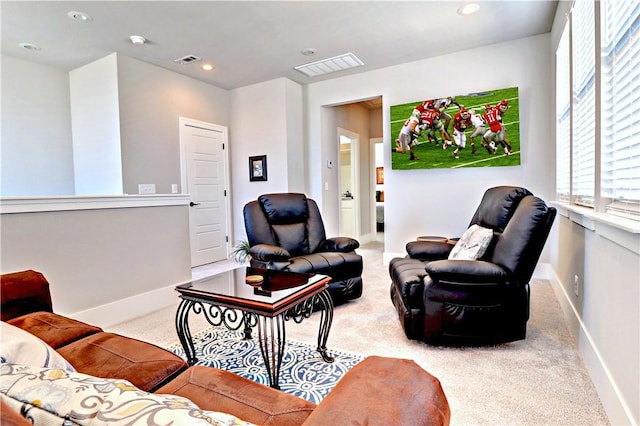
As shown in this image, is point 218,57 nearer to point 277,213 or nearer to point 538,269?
point 277,213

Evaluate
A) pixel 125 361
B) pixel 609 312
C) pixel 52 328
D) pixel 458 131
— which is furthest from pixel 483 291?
pixel 458 131

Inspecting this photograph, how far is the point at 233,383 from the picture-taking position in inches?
36.3

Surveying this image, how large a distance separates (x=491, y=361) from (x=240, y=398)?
1684 mm

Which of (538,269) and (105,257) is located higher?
(105,257)

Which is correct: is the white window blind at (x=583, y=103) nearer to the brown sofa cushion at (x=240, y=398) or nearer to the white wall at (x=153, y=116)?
the brown sofa cushion at (x=240, y=398)

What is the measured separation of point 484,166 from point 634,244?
286cm

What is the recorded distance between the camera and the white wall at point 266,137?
488 cm

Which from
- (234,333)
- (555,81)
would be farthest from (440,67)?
(234,333)

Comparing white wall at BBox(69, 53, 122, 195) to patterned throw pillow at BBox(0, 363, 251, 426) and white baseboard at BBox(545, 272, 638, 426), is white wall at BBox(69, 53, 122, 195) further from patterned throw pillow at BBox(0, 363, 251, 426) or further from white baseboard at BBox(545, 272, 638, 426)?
white baseboard at BBox(545, 272, 638, 426)

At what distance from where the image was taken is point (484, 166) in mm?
3871

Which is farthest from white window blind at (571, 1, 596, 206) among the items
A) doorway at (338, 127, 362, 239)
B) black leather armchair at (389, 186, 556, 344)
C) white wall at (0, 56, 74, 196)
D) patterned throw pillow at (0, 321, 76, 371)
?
white wall at (0, 56, 74, 196)

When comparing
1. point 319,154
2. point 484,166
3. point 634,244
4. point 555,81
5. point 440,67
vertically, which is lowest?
point 634,244

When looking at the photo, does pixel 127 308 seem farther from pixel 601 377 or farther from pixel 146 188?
pixel 601 377

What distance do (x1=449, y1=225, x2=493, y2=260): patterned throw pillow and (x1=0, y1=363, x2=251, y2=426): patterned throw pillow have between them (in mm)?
2096
